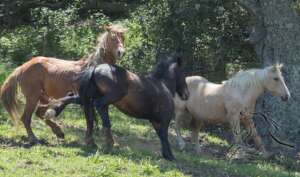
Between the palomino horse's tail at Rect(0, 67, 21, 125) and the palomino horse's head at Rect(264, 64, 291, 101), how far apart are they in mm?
4430

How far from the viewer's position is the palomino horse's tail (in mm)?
10422

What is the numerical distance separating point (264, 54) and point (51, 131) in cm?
489

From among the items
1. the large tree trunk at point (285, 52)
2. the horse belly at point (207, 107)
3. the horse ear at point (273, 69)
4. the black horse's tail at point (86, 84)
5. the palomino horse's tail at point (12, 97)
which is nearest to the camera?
the black horse's tail at point (86, 84)

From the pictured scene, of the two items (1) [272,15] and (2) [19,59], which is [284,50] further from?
(2) [19,59]

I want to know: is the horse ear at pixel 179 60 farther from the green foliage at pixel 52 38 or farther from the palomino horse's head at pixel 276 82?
the green foliage at pixel 52 38

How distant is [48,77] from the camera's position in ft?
34.6

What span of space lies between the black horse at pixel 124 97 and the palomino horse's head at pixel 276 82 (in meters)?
2.72

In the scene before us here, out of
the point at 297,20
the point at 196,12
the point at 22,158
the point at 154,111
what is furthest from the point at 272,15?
the point at 22,158

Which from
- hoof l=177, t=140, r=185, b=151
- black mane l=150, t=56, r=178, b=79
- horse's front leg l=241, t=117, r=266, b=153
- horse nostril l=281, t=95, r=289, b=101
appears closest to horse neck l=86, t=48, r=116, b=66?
black mane l=150, t=56, r=178, b=79

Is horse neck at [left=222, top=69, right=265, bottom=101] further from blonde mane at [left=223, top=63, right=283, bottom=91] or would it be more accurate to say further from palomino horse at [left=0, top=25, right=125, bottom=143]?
palomino horse at [left=0, top=25, right=125, bottom=143]

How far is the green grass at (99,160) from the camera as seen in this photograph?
8.25 meters

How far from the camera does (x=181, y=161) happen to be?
9812 mm

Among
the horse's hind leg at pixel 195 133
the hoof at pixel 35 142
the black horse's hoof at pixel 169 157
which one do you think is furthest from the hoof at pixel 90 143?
the horse's hind leg at pixel 195 133

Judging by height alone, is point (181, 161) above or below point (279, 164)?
above
